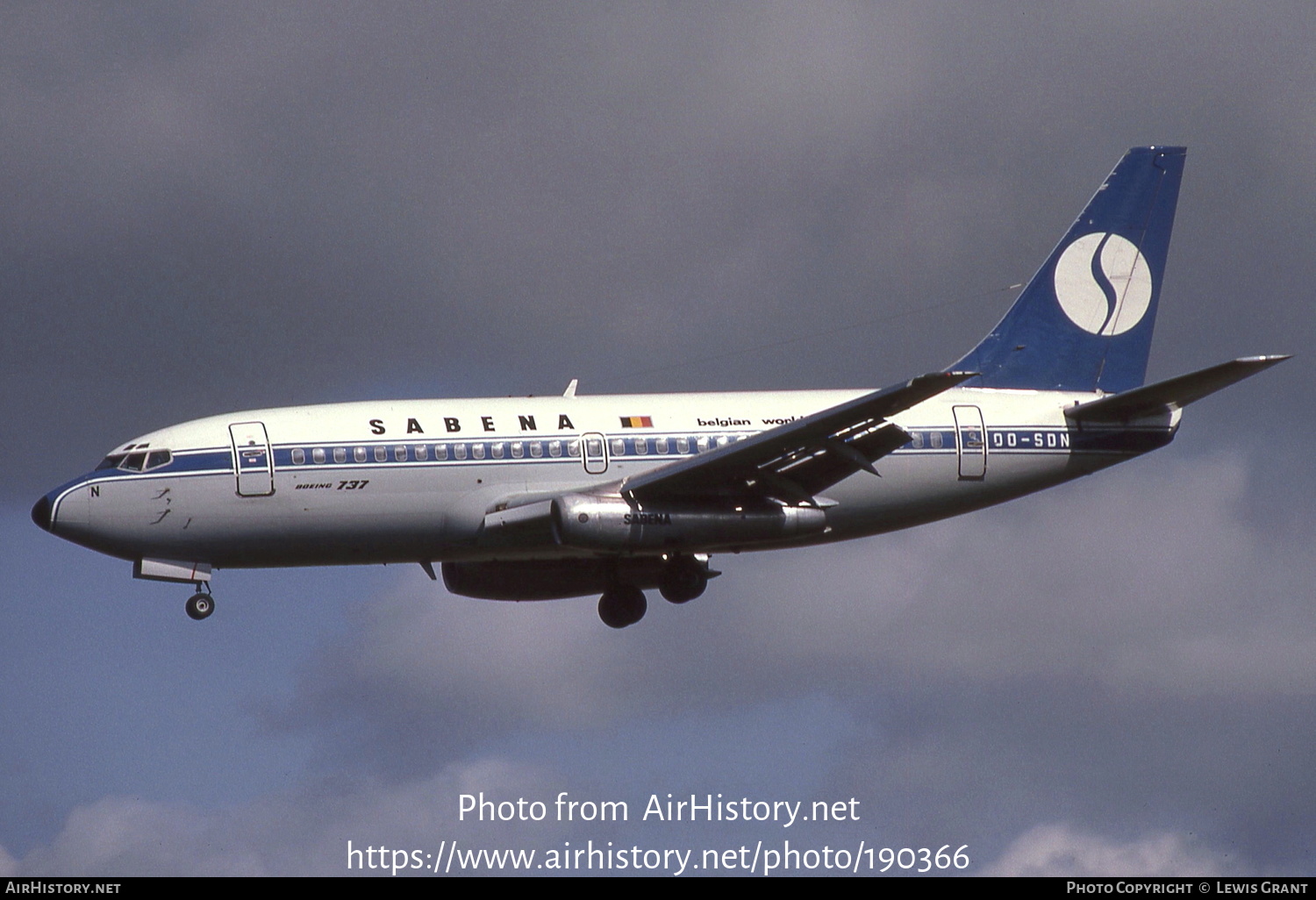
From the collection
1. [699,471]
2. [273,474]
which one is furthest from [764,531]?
[273,474]

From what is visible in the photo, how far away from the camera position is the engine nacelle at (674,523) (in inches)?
1586

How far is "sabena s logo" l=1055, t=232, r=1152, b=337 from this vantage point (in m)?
49.5

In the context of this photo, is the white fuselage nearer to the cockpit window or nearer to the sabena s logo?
the cockpit window

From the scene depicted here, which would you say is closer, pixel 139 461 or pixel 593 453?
pixel 139 461

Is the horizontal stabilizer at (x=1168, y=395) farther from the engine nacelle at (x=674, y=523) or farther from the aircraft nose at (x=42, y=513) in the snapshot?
the aircraft nose at (x=42, y=513)

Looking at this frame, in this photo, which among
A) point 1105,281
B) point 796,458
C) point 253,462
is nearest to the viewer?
point 253,462

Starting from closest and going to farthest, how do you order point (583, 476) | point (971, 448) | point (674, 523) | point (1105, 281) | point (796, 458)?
1. point (674, 523)
2. point (796, 458)
3. point (583, 476)
4. point (971, 448)
5. point (1105, 281)

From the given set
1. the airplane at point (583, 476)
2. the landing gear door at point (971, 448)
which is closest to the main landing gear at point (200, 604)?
the airplane at point (583, 476)

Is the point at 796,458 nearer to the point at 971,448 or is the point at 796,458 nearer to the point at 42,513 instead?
the point at 971,448

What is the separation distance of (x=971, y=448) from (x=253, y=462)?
16.9 metres

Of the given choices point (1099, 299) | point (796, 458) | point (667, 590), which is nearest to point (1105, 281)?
point (1099, 299)

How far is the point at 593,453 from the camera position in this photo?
42.8 m

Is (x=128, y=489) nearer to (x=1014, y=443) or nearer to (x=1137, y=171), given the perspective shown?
(x=1014, y=443)
